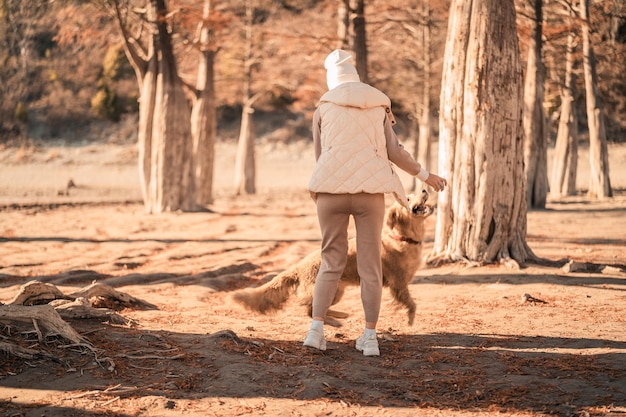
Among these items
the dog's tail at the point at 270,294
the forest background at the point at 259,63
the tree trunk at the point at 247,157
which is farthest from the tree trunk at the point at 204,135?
the dog's tail at the point at 270,294

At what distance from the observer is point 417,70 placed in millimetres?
30531

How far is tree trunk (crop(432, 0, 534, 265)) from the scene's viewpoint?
905cm

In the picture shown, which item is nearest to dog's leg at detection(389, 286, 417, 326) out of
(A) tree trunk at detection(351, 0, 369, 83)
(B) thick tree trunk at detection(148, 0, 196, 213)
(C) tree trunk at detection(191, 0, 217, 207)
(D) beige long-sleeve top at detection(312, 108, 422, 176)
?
(D) beige long-sleeve top at detection(312, 108, 422, 176)

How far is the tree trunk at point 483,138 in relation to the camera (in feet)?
29.7

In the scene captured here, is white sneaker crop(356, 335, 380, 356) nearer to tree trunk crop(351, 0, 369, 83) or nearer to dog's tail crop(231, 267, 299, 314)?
dog's tail crop(231, 267, 299, 314)

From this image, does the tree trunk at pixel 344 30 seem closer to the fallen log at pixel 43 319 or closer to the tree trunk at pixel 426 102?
the tree trunk at pixel 426 102

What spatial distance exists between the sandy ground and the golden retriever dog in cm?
25

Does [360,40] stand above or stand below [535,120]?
above

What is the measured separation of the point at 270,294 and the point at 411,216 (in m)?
1.35

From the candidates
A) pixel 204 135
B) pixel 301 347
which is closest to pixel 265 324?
pixel 301 347

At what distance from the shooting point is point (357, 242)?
5.38 metres

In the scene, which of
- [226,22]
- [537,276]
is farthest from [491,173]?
[226,22]

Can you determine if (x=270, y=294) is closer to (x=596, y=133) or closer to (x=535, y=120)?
(x=535, y=120)

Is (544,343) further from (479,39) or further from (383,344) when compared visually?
(479,39)
